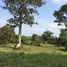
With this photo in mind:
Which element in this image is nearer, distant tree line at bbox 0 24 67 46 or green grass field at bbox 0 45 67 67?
green grass field at bbox 0 45 67 67

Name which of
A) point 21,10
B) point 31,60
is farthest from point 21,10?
point 31,60

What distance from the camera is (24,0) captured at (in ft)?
159

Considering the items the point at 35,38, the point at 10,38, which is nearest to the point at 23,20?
the point at 10,38

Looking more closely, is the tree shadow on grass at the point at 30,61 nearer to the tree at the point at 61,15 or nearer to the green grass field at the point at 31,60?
the green grass field at the point at 31,60

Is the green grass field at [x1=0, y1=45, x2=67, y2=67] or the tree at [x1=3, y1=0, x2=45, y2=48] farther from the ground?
the tree at [x1=3, y1=0, x2=45, y2=48]

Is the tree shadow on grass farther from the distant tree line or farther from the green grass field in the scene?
the distant tree line

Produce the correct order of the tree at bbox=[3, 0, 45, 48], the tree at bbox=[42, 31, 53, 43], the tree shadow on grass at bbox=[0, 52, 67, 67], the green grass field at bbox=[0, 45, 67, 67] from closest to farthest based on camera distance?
the tree shadow on grass at bbox=[0, 52, 67, 67]
the green grass field at bbox=[0, 45, 67, 67]
the tree at bbox=[3, 0, 45, 48]
the tree at bbox=[42, 31, 53, 43]

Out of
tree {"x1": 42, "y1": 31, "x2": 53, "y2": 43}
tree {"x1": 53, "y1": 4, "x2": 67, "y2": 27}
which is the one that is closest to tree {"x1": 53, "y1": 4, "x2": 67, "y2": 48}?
tree {"x1": 53, "y1": 4, "x2": 67, "y2": 27}

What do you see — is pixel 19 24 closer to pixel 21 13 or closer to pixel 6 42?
pixel 21 13

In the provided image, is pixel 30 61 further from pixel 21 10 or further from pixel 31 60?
pixel 21 10

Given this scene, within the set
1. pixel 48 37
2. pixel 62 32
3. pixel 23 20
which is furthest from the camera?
pixel 48 37

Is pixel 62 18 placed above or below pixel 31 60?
above

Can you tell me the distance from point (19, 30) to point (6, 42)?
11.8m

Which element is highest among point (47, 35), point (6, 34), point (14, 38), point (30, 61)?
point (47, 35)
